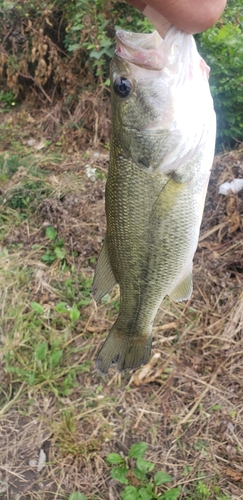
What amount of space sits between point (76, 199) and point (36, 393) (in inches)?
72.8

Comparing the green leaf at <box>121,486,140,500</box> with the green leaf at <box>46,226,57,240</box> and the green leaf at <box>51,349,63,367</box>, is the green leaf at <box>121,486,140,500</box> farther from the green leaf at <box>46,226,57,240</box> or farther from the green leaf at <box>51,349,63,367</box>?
the green leaf at <box>46,226,57,240</box>

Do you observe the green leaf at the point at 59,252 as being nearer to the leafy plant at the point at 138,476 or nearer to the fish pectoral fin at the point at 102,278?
the leafy plant at the point at 138,476

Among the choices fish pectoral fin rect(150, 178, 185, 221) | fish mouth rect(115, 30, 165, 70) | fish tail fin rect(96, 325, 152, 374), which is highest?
fish mouth rect(115, 30, 165, 70)

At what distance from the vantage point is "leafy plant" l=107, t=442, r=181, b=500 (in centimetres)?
242

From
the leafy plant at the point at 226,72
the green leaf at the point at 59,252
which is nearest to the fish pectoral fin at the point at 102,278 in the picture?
the green leaf at the point at 59,252

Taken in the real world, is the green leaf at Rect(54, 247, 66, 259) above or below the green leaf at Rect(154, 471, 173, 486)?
above

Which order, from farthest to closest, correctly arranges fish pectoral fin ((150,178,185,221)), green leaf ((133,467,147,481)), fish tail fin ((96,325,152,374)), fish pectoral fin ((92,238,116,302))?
green leaf ((133,467,147,481)), fish tail fin ((96,325,152,374)), fish pectoral fin ((92,238,116,302)), fish pectoral fin ((150,178,185,221))

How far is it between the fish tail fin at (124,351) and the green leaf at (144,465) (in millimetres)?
1068

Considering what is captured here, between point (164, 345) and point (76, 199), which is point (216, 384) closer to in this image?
point (164, 345)

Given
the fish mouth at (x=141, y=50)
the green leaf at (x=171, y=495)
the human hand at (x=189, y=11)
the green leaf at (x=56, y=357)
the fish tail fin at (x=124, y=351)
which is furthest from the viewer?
the green leaf at (x=56, y=357)

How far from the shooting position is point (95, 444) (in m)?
2.69

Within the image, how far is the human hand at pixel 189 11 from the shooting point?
43.5 inches

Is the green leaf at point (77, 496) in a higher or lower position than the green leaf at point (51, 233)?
lower

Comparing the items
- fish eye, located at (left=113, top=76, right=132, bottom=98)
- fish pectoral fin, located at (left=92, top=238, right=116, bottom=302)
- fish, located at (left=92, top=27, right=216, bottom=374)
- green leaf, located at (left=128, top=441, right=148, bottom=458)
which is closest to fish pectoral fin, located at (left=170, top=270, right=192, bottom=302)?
fish, located at (left=92, top=27, right=216, bottom=374)
